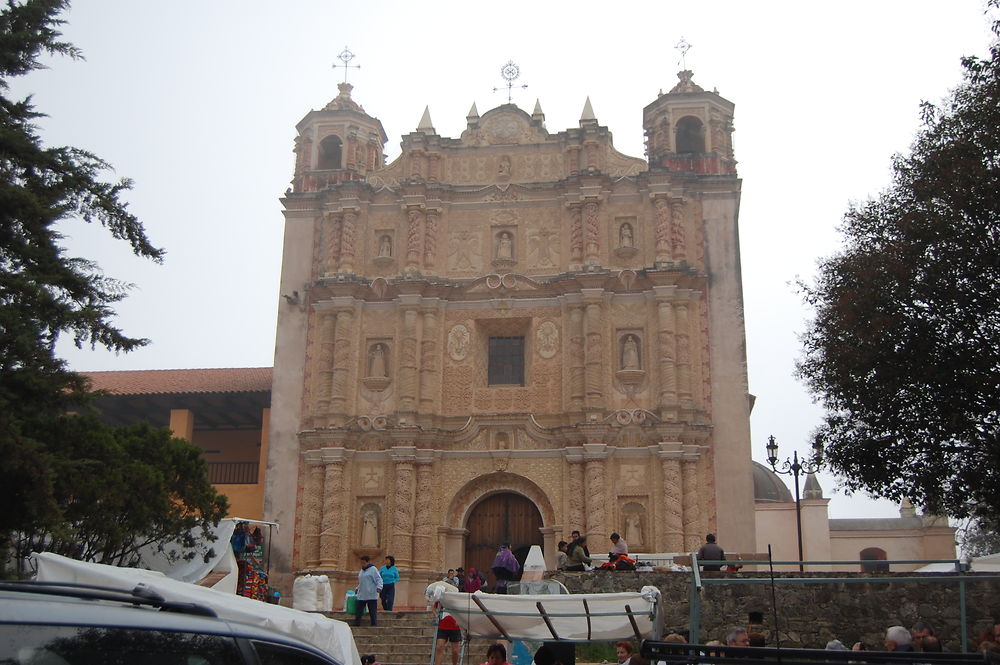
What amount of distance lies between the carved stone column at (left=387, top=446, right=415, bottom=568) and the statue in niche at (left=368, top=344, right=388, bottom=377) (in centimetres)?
197

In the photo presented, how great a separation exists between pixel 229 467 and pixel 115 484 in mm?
12036

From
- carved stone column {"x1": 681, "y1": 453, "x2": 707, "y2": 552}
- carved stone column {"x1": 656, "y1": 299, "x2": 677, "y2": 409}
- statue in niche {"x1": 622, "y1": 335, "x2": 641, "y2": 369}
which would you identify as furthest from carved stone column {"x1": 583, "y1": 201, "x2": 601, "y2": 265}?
carved stone column {"x1": 681, "y1": 453, "x2": 707, "y2": 552}

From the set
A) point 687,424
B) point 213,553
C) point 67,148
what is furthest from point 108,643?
point 687,424

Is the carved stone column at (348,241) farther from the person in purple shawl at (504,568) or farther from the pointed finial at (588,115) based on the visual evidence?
the person in purple shawl at (504,568)

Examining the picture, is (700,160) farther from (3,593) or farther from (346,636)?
(3,593)

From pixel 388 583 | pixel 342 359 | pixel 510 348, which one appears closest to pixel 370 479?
pixel 342 359

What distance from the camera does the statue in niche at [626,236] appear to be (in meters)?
23.4

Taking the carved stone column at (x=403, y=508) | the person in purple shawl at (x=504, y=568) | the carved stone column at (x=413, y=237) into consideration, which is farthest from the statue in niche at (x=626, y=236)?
the person in purple shawl at (x=504, y=568)

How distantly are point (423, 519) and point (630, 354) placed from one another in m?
5.82

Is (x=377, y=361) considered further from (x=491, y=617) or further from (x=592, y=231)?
(x=491, y=617)

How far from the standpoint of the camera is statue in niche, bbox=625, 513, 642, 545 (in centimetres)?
2105

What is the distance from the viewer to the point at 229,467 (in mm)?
25734

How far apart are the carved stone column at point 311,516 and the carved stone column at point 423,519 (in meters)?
2.13

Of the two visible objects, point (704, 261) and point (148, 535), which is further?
point (704, 261)
